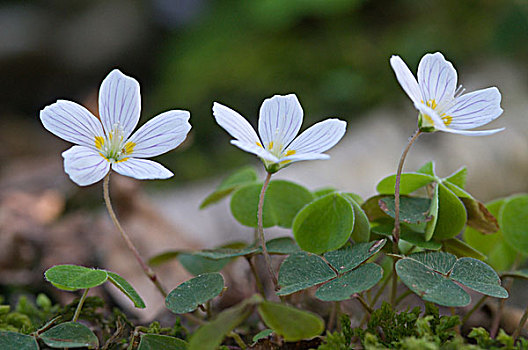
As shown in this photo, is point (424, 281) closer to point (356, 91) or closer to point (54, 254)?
point (54, 254)

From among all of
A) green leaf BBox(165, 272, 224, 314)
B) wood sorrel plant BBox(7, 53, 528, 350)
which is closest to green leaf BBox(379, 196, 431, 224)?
wood sorrel plant BBox(7, 53, 528, 350)

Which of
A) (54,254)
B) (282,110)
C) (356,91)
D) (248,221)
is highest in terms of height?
(356,91)

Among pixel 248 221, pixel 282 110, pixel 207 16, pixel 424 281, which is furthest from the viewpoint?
pixel 207 16

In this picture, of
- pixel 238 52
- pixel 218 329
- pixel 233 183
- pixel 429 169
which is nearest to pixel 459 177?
pixel 429 169

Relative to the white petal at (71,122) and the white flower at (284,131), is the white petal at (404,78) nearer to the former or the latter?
the white flower at (284,131)

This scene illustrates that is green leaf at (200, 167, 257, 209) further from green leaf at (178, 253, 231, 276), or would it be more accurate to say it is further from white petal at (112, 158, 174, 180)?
white petal at (112, 158, 174, 180)

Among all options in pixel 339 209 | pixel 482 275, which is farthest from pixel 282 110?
pixel 482 275

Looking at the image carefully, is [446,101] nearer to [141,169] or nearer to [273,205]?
[273,205]
